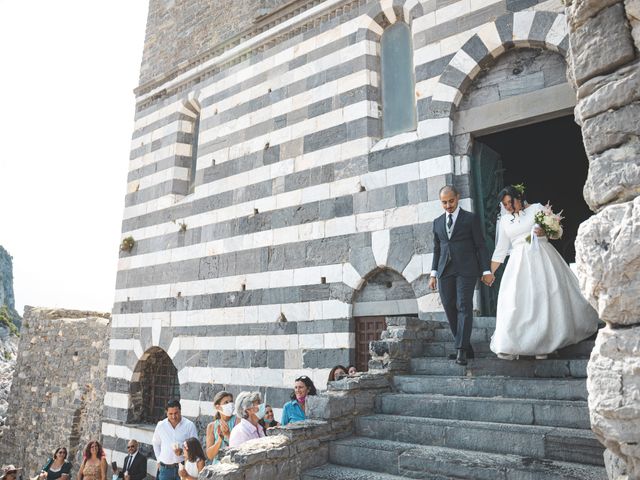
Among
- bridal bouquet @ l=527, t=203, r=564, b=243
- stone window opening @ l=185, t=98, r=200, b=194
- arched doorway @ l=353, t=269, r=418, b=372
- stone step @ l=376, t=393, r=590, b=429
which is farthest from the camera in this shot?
stone window opening @ l=185, t=98, r=200, b=194

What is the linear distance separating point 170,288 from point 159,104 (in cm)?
442

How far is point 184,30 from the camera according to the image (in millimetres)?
11445

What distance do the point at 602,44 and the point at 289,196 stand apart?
6.46 m

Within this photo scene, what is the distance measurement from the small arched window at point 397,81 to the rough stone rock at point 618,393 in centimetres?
608

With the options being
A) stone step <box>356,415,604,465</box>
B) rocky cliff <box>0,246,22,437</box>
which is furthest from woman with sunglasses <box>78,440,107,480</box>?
rocky cliff <box>0,246,22,437</box>

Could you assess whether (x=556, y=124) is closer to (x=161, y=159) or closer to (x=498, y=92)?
(x=498, y=92)

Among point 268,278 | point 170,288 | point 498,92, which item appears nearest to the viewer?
point 498,92

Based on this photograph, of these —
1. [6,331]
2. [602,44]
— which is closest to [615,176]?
[602,44]

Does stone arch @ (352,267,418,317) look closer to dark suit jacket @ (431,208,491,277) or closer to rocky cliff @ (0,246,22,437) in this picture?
dark suit jacket @ (431,208,491,277)

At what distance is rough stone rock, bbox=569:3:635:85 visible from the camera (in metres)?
2.22

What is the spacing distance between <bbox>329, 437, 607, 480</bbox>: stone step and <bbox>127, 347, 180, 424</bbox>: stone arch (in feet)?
21.4

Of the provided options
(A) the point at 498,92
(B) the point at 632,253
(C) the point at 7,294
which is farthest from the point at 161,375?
(C) the point at 7,294

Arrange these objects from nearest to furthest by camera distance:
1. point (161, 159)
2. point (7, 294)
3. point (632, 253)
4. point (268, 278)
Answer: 1. point (632, 253)
2. point (268, 278)
3. point (161, 159)
4. point (7, 294)

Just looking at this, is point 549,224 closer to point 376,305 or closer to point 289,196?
point 376,305
